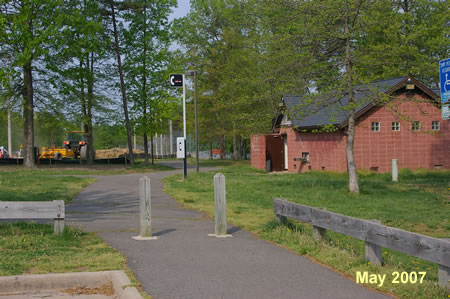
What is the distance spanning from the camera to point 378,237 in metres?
6.86

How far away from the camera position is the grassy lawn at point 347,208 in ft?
24.1

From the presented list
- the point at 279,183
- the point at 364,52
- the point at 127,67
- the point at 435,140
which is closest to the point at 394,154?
the point at 435,140

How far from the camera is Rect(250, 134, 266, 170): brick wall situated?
35.0 m

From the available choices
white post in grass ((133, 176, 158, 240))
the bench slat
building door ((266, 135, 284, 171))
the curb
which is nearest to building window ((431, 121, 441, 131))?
building door ((266, 135, 284, 171))

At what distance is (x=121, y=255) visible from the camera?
8.08 metres

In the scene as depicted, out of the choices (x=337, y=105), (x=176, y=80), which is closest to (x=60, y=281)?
(x=337, y=105)

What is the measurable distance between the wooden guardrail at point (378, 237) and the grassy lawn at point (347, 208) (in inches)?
9.1

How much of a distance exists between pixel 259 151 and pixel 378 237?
94.5 feet

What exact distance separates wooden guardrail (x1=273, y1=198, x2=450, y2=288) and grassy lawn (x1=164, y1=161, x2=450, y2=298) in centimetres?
23

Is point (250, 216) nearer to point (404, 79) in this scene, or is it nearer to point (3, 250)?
point (3, 250)

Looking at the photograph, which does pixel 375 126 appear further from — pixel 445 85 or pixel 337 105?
pixel 445 85

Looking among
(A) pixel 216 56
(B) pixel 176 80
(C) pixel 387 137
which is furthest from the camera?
(A) pixel 216 56

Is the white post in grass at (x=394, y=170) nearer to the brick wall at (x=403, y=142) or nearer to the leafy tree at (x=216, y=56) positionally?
the brick wall at (x=403, y=142)

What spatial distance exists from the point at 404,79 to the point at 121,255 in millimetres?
22588
